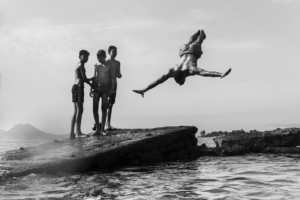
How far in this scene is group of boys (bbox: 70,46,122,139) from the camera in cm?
1423

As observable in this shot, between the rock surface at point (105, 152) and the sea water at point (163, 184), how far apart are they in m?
0.38

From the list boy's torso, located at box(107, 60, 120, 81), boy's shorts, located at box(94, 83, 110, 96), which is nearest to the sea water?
boy's shorts, located at box(94, 83, 110, 96)

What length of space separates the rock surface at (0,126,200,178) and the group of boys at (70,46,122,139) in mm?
733

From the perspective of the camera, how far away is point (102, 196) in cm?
826

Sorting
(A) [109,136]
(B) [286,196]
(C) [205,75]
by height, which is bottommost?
(B) [286,196]

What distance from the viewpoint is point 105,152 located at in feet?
40.4

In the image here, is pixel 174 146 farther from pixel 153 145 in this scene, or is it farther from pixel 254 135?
pixel 254 135

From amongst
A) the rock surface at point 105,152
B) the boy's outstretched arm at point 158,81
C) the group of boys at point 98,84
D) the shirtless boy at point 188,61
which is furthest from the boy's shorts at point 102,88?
the shirtless boy at point 188,61

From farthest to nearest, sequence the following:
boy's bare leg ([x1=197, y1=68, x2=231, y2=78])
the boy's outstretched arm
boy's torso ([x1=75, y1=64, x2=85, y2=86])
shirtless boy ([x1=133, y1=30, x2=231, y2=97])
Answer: boy's torso ([x1=75, y1=64, x2=85, y2=86]), the boy's outstretched arm, shirtless boy ([x1=133, y1=30, x2=231, y2=97]), boy's bare leg ([x1=197, y1=68, x2=231, y2=78])

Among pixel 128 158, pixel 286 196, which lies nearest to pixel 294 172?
pixel 286 196

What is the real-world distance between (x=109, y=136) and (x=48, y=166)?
12.8ft

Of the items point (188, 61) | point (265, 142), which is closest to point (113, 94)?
point (188, 61)

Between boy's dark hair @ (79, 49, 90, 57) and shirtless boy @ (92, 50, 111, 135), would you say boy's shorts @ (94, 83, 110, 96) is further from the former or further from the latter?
boy's dark hair @ (79, 49, 90, 57)

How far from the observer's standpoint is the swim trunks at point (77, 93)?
14224mm
